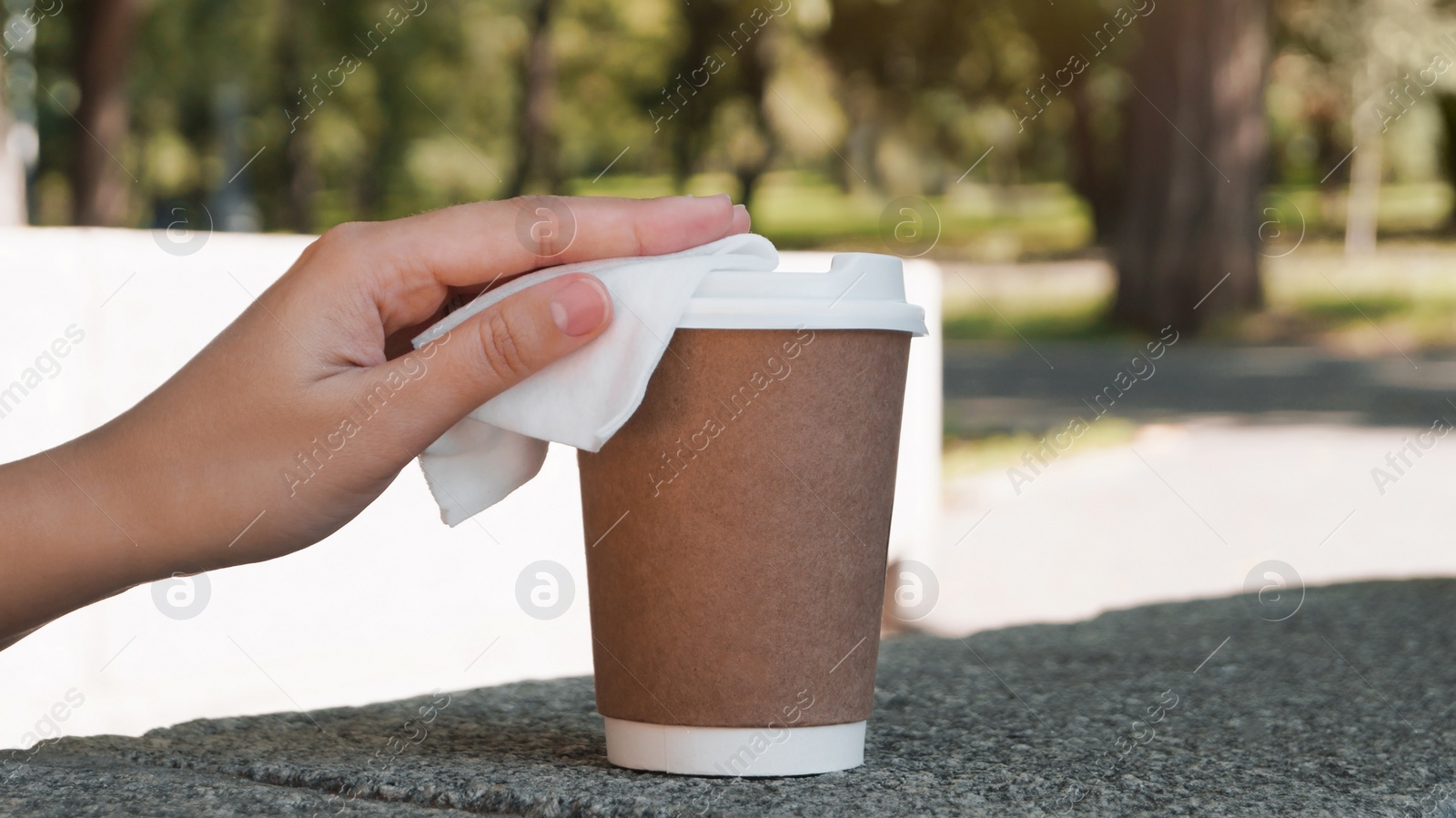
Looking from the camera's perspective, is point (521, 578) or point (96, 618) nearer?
point (96, 618)

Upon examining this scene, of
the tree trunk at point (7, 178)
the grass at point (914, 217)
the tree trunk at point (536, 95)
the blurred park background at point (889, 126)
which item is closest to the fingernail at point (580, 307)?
the blurred park background at point (889, 126)

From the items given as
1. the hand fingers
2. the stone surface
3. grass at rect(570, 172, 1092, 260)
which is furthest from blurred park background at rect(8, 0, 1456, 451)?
the hand fingers

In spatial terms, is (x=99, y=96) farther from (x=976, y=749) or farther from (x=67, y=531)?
(x=976, y=749)

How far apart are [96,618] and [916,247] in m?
26.9

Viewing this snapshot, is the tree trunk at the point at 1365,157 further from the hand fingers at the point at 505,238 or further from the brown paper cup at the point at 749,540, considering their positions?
the hand fingers at the point at 505,238

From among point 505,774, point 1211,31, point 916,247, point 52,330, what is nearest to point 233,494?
point 505,774

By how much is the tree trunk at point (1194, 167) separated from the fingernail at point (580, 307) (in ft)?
49.3

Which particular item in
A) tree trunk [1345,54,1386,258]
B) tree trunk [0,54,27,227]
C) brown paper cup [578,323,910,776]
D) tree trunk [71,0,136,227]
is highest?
tree trunk [1345,54,1386,258]

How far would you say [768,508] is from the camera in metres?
1.66

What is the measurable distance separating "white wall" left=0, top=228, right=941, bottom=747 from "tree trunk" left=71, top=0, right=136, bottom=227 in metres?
13.0

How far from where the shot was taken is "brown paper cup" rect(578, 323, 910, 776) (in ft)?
5.42

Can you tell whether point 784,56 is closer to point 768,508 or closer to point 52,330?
point 52,330

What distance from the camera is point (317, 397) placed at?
159 cm

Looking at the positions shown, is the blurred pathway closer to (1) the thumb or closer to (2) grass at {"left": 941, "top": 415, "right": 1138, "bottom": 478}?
(2) grass at {"left": 941, "top": 415, "right": 1138, "bottom": 478}
